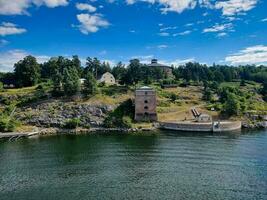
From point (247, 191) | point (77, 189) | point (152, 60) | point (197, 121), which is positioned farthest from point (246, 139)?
point (152, 60)

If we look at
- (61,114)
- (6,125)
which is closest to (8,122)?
(6,125)

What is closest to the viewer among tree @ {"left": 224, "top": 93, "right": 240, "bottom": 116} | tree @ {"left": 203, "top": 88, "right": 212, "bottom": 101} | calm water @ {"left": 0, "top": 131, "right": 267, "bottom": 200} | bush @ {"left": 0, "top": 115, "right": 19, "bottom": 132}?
calm water @ {"left": 0, "top": 131, "right": 267, "bottom": 200}

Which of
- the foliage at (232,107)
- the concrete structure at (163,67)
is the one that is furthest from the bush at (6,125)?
the concrete structure at (163,67)

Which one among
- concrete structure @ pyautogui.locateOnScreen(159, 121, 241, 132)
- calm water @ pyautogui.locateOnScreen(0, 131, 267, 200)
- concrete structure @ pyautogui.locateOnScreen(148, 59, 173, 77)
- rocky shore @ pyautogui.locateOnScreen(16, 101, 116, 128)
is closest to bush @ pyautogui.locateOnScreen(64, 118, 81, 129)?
rocky shore @ pyautogui.locateOnScreen(16, 101, 116, 128)

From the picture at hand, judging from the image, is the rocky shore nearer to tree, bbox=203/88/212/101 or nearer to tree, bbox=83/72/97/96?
tree, bbox=83/72/97/96

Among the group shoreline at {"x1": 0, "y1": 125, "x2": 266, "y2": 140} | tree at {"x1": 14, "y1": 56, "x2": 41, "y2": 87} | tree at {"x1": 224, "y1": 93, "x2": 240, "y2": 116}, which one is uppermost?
tree at {"x1": 14, "y1": 56, "x2": 41, "y2": 87}

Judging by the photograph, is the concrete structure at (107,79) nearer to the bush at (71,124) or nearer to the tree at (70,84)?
the tree at (70,84)

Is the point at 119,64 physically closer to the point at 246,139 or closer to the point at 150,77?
the point at 150,77
